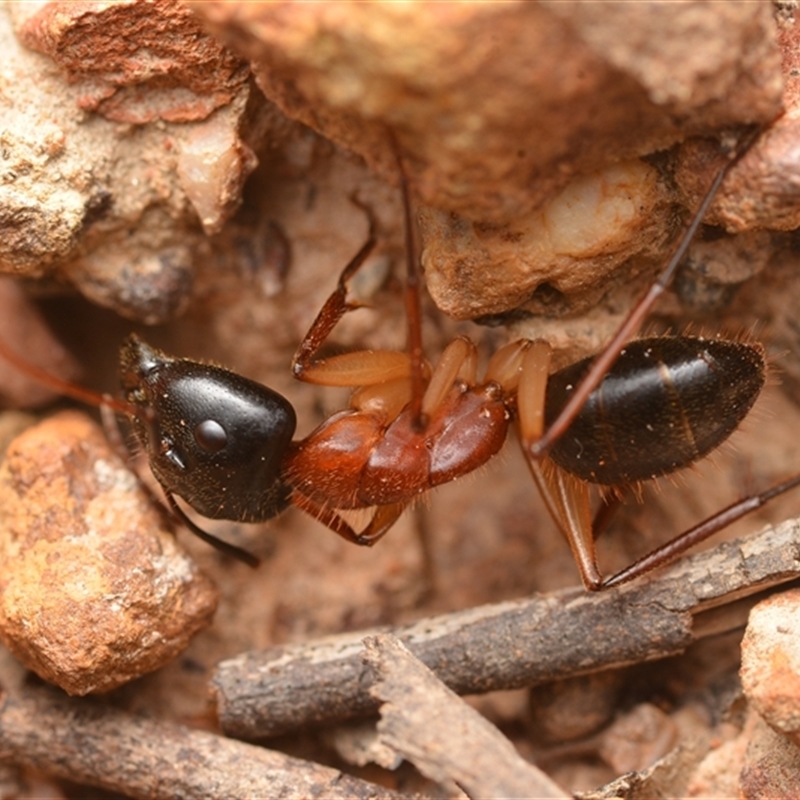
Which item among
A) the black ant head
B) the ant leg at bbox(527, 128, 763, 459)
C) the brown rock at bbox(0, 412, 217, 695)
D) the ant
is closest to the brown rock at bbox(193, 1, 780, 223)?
the ant leg at bbox(527, 128, 763, 459)

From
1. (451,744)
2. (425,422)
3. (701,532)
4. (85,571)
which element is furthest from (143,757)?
(701,532)

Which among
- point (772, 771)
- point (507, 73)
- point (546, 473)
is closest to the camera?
point (507, 73)

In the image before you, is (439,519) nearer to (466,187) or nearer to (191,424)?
(191,424)

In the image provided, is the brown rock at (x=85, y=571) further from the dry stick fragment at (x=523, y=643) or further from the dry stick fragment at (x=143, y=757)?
the dry stick fragment at (x=523, y=643)

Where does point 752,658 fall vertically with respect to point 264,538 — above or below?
above

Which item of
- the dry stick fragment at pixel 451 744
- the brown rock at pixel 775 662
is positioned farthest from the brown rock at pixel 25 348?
the brown rock at pixel 775 662

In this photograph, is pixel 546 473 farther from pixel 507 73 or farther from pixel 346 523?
Answer: pixel 507 73

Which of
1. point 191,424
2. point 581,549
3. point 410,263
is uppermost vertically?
point 410,263

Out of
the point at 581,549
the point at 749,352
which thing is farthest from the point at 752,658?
the point at 749,352
